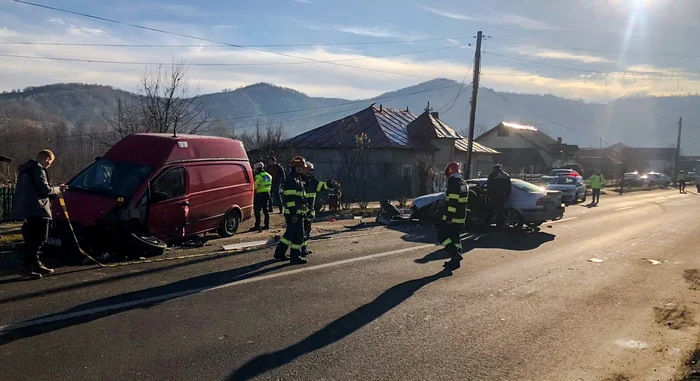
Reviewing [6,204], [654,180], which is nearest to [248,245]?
[6,204]

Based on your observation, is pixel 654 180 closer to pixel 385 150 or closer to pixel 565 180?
pixel 565 180

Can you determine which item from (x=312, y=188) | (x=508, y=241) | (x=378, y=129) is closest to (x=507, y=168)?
(x=378, y=129)

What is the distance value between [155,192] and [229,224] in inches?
106

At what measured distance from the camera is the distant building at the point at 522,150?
7150cm

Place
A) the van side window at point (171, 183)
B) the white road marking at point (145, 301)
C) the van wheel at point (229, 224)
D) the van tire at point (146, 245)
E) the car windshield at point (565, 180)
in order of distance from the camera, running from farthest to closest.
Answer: the car windshield at point (565, 180)
the van wheel at point (229, 224)
the van side window at point (171, 183)
the van tire at point (146, 245)
the white road marking at point (145, 301)

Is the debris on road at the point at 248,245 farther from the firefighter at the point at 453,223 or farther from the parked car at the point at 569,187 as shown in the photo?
the parked car at the point at 569,187

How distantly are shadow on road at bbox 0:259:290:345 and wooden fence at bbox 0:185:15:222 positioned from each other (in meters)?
8.56

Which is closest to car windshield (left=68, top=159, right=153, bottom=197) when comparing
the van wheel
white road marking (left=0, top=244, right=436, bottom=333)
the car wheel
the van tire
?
the van tire

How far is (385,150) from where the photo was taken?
114 feet

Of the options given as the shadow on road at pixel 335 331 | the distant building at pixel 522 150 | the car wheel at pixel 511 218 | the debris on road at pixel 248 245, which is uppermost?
the distant building at pixel 522 150

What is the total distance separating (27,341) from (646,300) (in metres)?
7.63

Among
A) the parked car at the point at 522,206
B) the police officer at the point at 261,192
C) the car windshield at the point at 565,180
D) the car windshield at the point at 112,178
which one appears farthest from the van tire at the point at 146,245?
the car windshield at the point at 565,180

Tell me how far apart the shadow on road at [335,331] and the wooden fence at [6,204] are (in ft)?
36.2

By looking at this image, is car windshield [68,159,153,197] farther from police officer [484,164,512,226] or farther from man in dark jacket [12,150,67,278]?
police officer [484,164,512,226]
